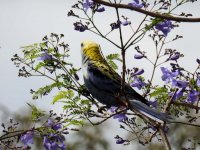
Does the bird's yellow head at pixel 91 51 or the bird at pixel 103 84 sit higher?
the bird's yellow head at pixel 91 51

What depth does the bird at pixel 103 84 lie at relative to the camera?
253 inches

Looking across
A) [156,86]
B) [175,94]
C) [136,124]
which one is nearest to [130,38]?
[175,94]

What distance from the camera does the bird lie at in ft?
21.1

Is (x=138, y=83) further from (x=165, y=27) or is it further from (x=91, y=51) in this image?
(x=91, y=51)

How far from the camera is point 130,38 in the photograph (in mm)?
4840

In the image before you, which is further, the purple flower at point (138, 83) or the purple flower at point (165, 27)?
the purple flower at point (138, 83)

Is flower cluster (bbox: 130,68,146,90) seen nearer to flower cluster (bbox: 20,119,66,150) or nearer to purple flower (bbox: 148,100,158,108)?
purple flower (bbox: 148,100,158,108)

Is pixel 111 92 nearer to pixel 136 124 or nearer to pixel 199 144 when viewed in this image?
pixel 136 124

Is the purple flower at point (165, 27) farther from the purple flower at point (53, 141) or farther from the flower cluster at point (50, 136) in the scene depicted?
the purple flower at point (53, 141)

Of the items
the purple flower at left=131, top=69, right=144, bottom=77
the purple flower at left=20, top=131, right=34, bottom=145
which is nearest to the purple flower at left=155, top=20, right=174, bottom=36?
the purple flower at left=131, top=69, right=144, bottom=77

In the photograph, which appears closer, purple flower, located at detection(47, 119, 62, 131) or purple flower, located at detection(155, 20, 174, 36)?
purple flower, located at detection(155, 20, 174, 36)

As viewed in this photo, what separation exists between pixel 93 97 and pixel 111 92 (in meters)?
0.25

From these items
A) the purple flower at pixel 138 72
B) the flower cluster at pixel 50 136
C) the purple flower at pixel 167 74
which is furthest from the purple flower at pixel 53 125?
the purple flower at pixel 167 74

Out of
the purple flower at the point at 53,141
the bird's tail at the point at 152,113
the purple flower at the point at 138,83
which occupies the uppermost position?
the purple flower at the point at 138,83
